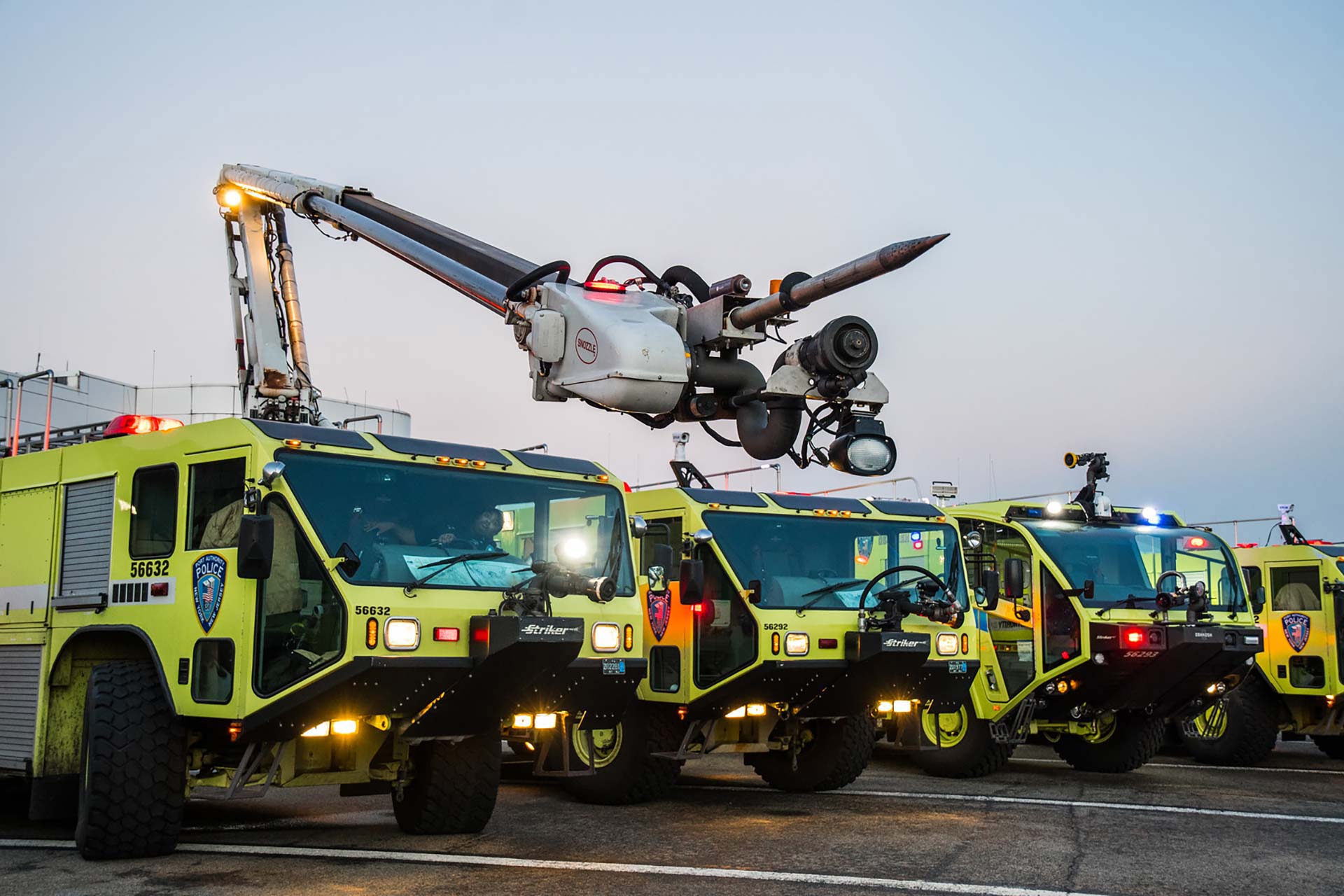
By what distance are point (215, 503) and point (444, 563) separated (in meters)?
1.43

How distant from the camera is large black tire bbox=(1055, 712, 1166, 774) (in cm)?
1415

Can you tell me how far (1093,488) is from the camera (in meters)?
14.4

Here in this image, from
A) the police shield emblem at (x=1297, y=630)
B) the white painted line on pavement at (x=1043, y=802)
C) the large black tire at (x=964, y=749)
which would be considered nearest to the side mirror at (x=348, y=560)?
the white painted line on pavement at (x=1043, y=802)

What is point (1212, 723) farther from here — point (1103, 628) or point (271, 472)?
point (271, 472)

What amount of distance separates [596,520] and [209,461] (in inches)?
102

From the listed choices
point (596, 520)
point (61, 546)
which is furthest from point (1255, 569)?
point (61, 546)

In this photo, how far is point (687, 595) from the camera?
416 inches

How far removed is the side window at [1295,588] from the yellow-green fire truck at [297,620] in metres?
9.86

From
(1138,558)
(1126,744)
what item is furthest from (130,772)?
(1126,744)

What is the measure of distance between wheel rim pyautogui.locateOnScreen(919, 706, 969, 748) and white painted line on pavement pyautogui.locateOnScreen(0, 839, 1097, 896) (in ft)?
20.3

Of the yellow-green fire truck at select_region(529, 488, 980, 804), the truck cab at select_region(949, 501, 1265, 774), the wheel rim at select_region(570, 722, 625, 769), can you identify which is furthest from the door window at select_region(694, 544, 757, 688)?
the truck cab at select_region(949, 501, 1265, 774)

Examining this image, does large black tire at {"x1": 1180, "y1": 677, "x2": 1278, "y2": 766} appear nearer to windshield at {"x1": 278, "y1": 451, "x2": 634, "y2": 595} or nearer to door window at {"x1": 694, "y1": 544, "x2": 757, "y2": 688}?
door window at {"x1": 694, "y1": 544, "x2": 757, "y2": 688}

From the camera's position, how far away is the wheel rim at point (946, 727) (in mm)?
14023

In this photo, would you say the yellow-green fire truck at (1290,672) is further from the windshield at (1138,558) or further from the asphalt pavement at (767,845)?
the asphalt pavement at (767,845)
